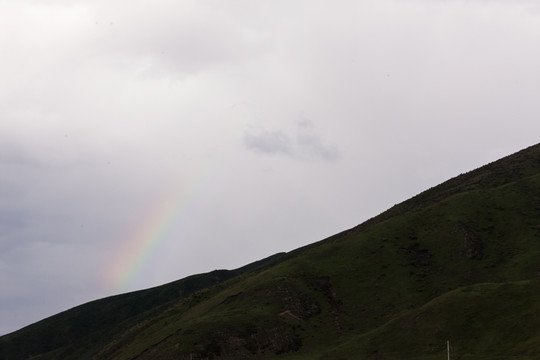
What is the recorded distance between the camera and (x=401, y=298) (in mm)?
132250

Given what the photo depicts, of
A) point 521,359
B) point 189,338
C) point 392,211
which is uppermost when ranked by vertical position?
point 392,211

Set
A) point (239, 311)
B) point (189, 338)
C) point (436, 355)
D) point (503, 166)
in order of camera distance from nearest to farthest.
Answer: point (436, 355), point (189, 338), point (239, 311), point (503, 166)

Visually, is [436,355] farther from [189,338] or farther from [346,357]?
[189,338]

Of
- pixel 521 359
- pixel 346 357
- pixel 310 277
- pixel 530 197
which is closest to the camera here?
pixel 521 359

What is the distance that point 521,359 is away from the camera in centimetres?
7669

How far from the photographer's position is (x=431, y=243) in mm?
151375

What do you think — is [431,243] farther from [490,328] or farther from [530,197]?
[490,328]

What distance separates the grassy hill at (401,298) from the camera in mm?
98375

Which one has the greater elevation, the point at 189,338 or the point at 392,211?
the point at 392,211

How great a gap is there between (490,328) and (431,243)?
5625 centimetres

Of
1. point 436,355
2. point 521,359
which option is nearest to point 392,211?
point 436,355

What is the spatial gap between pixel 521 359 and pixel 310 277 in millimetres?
71603

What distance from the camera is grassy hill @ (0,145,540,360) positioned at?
323 ft

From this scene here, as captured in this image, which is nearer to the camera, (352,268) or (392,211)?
(352,268)
